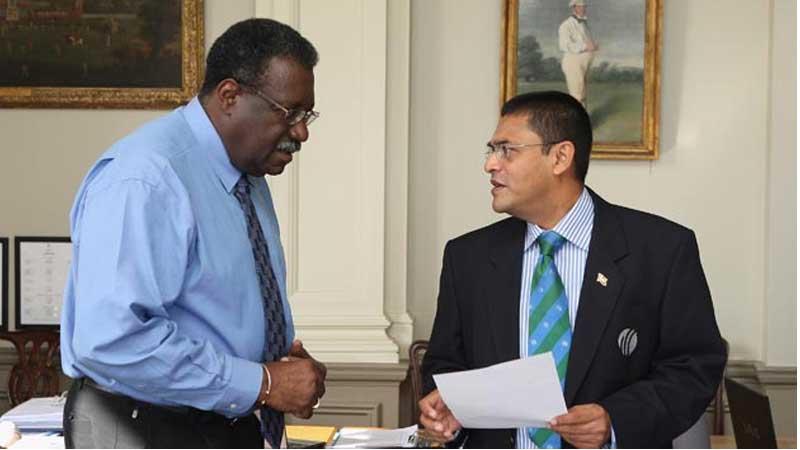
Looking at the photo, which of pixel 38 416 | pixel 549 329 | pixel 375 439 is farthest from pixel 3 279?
pixel 549 329

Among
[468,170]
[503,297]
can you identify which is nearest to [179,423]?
[503,297]

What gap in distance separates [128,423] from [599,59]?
12.6 feet

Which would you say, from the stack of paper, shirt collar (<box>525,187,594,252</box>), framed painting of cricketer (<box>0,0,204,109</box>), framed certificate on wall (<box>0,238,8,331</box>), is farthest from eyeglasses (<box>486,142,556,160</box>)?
framed certificate on wall (<box>0,238,8,331</box>)

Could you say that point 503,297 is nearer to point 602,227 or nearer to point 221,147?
point 602,227

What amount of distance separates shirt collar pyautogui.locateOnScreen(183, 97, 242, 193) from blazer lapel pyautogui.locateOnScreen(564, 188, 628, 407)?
95cm

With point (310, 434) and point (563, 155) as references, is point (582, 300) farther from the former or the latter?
point (310, 434)

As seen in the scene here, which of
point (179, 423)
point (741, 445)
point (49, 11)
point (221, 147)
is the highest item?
point (49, 11)

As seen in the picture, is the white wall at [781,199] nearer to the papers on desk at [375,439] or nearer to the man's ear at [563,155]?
the papers on desk at [375,439]

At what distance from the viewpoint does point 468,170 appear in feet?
19.8

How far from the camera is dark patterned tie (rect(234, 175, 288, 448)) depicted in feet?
9.08

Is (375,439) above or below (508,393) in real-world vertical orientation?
below

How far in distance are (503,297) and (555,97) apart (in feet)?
1.80

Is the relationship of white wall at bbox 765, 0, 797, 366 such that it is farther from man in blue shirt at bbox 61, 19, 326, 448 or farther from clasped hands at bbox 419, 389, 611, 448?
man in blue shirt at bbox 61, 19, 326, 448

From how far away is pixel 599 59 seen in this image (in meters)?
5.91
